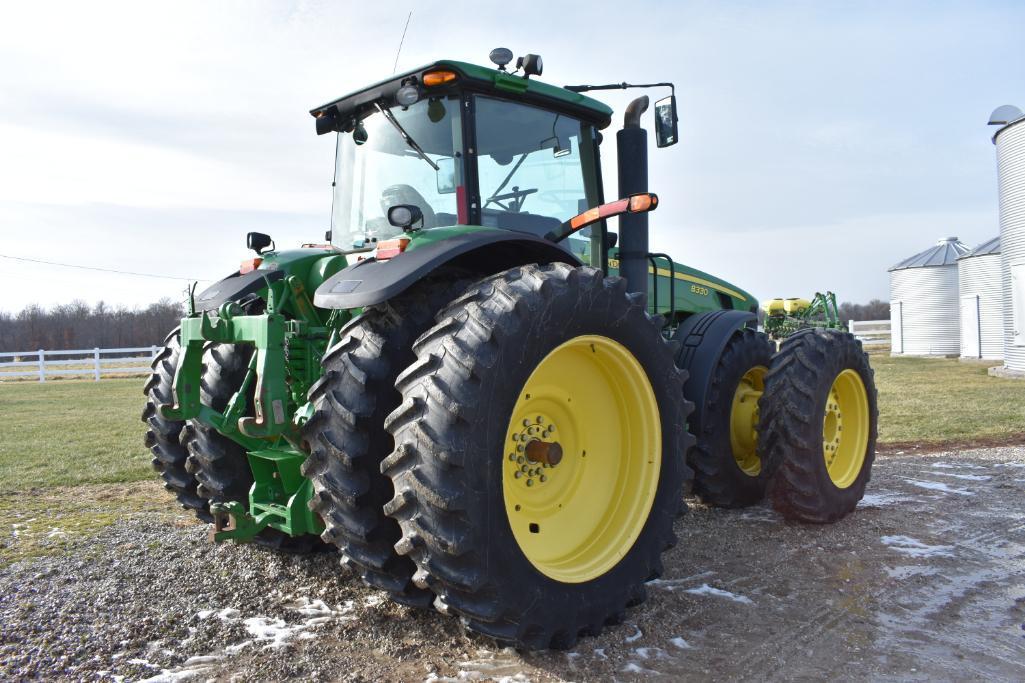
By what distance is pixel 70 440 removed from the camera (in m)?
9.42

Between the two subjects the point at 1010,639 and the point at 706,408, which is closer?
the point at 1010,639

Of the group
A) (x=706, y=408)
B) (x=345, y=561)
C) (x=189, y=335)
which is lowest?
(x=345, y=561)

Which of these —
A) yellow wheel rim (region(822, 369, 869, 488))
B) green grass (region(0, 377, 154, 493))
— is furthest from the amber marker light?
green grass (region(0, 377, 154, 493))

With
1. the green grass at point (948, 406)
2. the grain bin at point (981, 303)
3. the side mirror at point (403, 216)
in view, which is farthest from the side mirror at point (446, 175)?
the grain bin at point (981, 303)

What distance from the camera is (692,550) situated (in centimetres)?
443

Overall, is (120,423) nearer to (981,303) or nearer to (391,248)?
(391,248)

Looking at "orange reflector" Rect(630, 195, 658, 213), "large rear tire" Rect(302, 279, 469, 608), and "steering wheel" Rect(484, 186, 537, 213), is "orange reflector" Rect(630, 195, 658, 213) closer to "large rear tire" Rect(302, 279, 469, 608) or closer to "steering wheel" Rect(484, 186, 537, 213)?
"steering wheel" Rect(484, 186, 537, 213)

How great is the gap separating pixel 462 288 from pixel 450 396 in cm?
83

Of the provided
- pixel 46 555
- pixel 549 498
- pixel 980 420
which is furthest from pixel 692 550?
pixel 980 420

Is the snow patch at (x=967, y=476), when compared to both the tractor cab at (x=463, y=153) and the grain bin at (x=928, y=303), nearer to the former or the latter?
the tractor cab at (x=463, y=153)

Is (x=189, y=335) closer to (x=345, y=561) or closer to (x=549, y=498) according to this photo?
(x=345, y=561)

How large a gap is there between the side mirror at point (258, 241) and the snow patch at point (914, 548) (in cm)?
409

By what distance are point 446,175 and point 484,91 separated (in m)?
0.48

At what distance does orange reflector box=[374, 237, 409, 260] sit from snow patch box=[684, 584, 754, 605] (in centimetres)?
219
